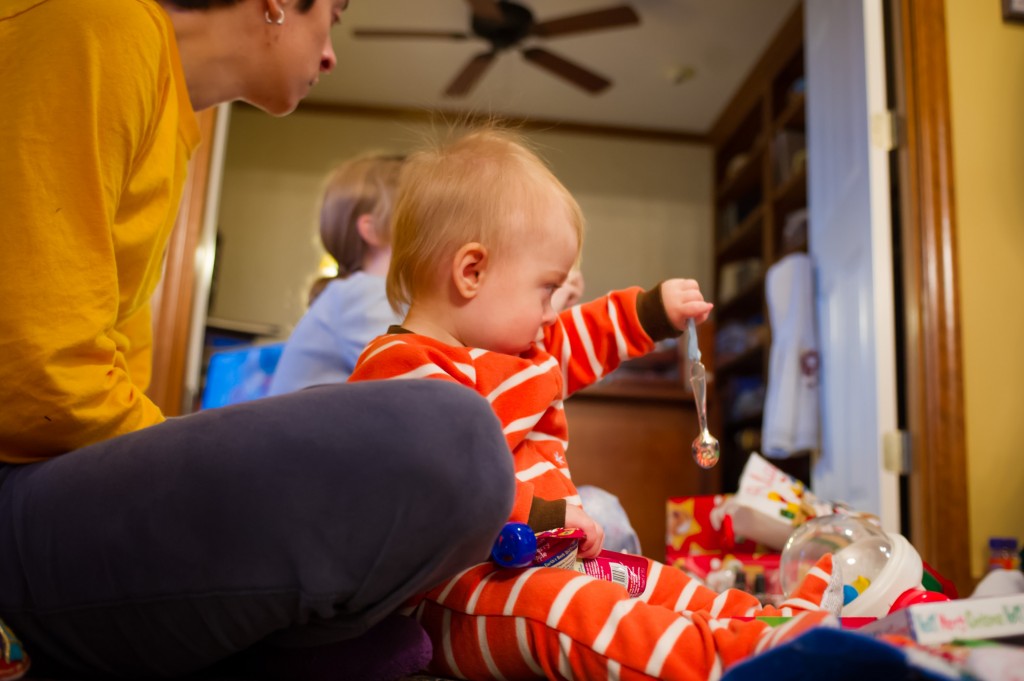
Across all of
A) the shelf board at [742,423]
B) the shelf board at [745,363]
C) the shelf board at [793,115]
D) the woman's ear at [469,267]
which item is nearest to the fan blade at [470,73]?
the shelf board at [793,115]

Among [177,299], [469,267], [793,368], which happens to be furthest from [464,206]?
[793,368]

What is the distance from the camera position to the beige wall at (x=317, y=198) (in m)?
4.76

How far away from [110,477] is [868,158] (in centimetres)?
215

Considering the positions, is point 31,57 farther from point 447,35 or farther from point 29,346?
point 447,35

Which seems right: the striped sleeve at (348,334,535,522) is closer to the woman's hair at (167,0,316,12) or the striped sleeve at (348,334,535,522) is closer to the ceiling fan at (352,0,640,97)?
the woman's hair at (167,0,316,12)

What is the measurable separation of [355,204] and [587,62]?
2.90 m

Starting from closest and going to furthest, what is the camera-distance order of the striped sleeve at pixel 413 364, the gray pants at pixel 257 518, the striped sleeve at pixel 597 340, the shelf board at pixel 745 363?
the gray pants at pixel 257 518 → the striped sleeve at pixel 413 364 → the striped sleeve at pixel 597 340 → the shelf board at pixel 745 363

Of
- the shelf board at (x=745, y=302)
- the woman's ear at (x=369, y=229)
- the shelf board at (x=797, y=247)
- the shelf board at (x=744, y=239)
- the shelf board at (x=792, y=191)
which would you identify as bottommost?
the woman's ear at (x=369, y=229)

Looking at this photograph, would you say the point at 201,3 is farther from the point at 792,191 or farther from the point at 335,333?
the point at 792,191

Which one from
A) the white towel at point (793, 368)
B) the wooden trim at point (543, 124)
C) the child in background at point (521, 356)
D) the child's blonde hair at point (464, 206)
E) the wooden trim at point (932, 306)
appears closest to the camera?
the child in background at point (521, 356)

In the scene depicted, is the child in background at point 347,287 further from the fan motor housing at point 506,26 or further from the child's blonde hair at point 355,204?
the fan motor housing at point 506,26

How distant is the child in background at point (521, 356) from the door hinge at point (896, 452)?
1.27 meters

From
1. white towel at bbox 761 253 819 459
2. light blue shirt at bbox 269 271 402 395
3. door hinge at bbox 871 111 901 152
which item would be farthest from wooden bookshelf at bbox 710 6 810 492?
light blue shirt at bbox 269 271 402 395

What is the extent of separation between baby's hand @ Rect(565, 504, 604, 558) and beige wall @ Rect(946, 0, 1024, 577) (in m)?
1.52
